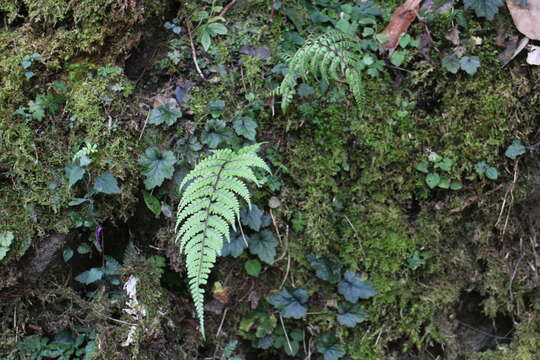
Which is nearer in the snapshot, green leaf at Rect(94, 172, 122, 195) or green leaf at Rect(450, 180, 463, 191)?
green leaf at Rect(94, 172, 122, 195)

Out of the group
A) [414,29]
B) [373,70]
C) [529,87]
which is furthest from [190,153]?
[529,87]

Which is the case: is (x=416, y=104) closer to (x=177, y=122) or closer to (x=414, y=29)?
(x=414, y=29)

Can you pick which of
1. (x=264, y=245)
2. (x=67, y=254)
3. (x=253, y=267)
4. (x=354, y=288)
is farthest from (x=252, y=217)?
(x=67, y=254)

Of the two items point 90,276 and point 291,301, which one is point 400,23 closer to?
point 291,301

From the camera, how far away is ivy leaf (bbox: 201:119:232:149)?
9.67 feet

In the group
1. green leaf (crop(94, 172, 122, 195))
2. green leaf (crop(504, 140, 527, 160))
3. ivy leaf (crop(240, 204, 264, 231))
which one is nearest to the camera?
green leaf (crop(94, 172, 122, 195))

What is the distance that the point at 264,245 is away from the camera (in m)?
2.89

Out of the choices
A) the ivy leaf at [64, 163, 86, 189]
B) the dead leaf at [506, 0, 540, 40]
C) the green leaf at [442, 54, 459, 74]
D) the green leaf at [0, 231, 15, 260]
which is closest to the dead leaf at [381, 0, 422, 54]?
the green leaf at [442, 54, 459, 74]

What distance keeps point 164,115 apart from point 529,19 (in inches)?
97.1

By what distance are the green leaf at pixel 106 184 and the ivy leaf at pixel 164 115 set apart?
1.48ft

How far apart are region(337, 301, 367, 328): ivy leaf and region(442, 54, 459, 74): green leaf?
65.6 inches

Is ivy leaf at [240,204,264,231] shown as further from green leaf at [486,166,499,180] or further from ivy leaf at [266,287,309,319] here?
green leaf at [486,166,499,180]

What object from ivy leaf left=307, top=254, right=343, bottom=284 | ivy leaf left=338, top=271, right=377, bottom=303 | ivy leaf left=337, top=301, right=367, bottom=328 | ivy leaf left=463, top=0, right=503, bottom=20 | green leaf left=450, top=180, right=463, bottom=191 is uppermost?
ivy leaf left=463, top=0, right=503, bottom=20

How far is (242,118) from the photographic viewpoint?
3.00 m
